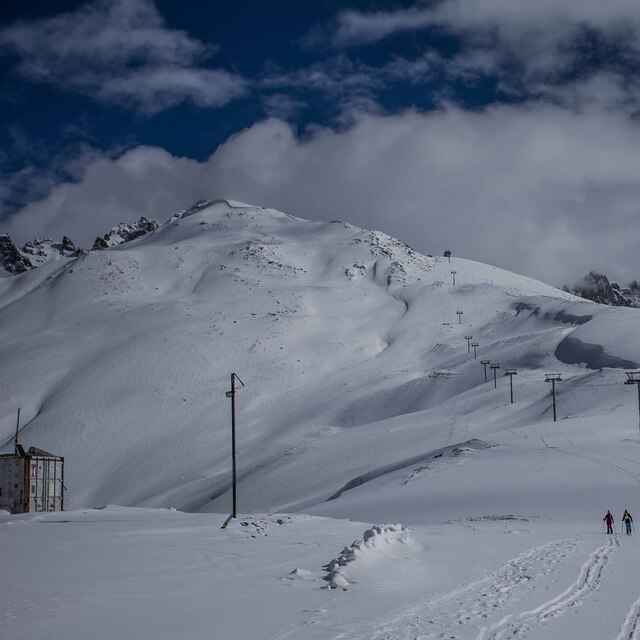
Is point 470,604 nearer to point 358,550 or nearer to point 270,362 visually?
point 358,550

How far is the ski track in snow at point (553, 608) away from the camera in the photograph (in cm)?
1051

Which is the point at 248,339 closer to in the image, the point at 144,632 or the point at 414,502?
the point at 414,502

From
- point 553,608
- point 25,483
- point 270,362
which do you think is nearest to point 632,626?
point 553,608

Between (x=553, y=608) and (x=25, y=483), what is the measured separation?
41.1m

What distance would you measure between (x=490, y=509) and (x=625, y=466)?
10.8 metres

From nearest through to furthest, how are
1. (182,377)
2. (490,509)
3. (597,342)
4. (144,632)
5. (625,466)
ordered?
(144,632) → (490,509) → (625,466) → (597,342) → (182,377)

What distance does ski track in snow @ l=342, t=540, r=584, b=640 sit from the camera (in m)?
10.4

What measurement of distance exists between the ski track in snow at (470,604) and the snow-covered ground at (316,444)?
0.07 m

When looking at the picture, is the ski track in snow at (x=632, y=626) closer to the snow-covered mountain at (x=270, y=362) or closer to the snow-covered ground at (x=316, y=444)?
the snow-covered ground at (x=316, y=444)

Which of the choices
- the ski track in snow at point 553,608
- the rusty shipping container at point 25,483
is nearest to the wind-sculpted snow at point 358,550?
the ski track in snow at point 553,608

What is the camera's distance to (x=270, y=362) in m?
110

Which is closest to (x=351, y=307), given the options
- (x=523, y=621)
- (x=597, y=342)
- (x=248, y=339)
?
(x=248, y=339)

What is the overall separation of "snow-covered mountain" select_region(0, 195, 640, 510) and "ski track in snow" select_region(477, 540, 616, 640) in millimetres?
35870

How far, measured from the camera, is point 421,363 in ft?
354
